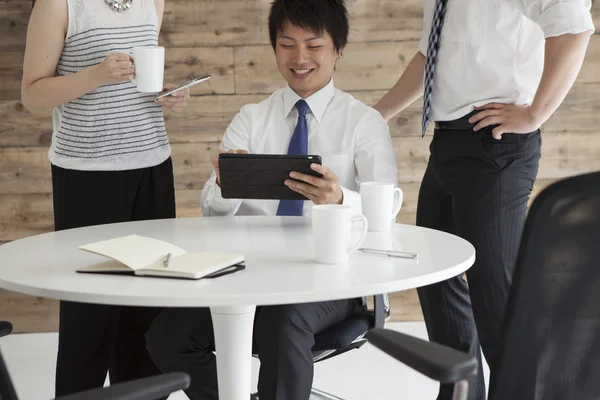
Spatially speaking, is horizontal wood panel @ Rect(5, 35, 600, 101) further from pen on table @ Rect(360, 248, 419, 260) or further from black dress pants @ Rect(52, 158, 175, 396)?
pen on table @ Rect(360, 248, 419, 260)

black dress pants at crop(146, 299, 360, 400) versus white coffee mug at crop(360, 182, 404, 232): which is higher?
white coffee mug at crop(360, 182, 404, 232)

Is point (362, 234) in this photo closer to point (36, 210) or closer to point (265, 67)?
point (265, 67)

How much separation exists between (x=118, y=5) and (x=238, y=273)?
1.09 meters

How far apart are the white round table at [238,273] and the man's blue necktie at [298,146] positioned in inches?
7.0

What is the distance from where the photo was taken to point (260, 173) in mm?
1715

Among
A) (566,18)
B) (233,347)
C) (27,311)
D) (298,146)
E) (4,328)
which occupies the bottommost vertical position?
(27,311)

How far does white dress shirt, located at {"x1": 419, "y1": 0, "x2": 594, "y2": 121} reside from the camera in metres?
2.00

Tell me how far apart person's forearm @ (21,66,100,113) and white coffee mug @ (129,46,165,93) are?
0.11 meters

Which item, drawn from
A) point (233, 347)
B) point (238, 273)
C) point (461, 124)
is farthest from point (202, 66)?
point (238, 273)

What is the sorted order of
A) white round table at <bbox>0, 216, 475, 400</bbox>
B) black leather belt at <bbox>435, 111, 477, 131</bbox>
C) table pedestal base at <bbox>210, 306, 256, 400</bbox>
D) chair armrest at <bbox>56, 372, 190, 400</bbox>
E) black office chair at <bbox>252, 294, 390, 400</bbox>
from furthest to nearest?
black leather belt at <bbox>435, 111, 477, 131</bbox>, black office chair at <bbox>252, 294, 390, 400</bbox>, table pedestal base at <bbox>210, 306, 256, 400</bbox>, white round table at <bbox>0, 216, 475, 400</bbox>, chair armrest at <bbox>56, 372, 190, 400</bbox>

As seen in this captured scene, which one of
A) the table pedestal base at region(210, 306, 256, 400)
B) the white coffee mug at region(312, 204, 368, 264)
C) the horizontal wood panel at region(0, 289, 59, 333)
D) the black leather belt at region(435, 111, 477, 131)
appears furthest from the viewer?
the horizontal wood panel at region(0, 289, 59, 333)

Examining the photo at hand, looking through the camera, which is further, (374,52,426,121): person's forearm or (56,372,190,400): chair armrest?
(374,52,426,121): person's forearm

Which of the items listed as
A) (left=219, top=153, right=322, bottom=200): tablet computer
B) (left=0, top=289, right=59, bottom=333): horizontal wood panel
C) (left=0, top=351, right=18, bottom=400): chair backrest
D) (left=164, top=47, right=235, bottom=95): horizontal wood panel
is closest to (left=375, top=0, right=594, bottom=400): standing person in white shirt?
(left=219, top=153, right=322, bottom=200): tablet computer

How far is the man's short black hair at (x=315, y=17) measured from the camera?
84.2 inches
